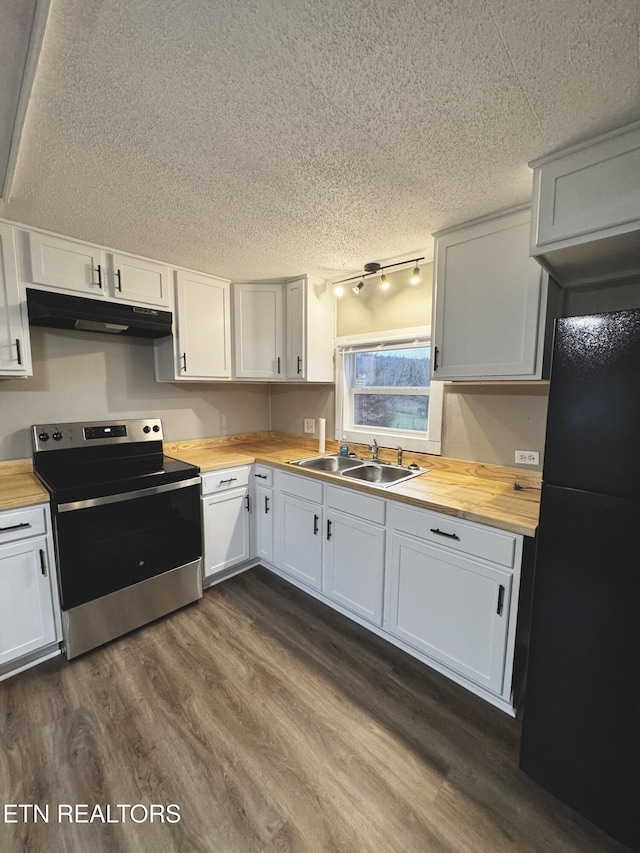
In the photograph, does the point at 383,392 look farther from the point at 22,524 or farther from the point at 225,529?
the point at 22,524

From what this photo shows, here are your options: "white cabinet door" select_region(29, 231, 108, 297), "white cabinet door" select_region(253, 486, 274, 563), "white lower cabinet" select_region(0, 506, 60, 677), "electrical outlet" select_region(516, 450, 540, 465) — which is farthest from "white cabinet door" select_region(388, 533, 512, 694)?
"white cabinet door" select_region(29, 231, 108, 297)

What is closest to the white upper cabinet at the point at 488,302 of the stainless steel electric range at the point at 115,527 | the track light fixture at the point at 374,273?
the track light fixture at the point at 374,273

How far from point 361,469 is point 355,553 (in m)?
0.60

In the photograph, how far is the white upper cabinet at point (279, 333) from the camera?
2.75 meters

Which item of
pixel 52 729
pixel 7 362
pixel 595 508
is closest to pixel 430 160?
pixel 595 508

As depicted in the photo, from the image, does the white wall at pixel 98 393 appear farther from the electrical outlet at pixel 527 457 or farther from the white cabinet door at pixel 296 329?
the electrical outlet at pixel 527 457

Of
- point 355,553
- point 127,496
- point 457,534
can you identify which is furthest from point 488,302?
point 127,496

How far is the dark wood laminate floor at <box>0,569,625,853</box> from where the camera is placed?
1.14 meters

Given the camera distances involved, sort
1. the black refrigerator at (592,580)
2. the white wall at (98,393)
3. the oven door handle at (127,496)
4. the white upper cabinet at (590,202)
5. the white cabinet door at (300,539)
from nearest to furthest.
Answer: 1. the black refrigerator at (592,580)
2. the white upper cabinet at (590,202)
3. the oven door handle at (127,496)
4. the white wall at (98,393)
5. the white cabinet door at (300,539)

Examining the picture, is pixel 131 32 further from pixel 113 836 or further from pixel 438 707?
pixel 438 707

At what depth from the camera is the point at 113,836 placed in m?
1.13

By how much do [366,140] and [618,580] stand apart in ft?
5.35

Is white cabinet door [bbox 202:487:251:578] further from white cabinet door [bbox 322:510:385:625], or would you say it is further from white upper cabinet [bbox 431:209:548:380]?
white upper cabinet [bbox 431:209:548:380]

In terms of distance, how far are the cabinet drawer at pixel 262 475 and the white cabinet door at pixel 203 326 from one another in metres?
0.78
